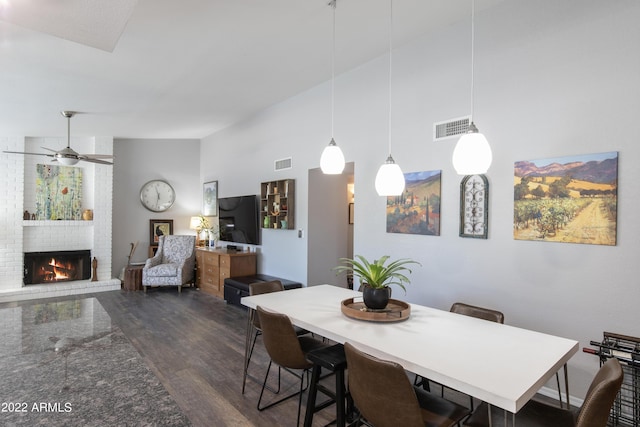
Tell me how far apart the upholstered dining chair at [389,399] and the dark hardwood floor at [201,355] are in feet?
0.89

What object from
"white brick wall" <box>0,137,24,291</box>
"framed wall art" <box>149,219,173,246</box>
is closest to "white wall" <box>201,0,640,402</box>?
"framed wall art" <box>149,219,173,246</box>

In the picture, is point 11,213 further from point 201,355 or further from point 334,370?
point 334,370

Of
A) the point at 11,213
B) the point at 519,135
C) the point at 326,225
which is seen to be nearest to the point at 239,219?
the point at 326,225

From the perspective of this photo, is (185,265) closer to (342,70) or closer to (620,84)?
(342,70)

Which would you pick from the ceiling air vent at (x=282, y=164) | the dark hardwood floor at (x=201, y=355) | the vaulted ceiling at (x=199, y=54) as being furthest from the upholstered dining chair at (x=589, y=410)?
the ceiling air vent at (x=282, y=164)

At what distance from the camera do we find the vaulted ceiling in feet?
9.52

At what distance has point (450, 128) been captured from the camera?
11.2 ft

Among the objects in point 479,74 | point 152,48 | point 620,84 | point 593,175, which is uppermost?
point 152,48

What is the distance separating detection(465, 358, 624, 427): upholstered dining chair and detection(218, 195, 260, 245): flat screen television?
15.7ft

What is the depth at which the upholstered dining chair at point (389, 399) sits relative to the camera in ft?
5.00

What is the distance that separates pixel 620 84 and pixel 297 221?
12.7 ft

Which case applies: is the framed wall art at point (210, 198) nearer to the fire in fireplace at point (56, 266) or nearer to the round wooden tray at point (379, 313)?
the fire in fireplace at point (56, 266)

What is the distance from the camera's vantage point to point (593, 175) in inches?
102

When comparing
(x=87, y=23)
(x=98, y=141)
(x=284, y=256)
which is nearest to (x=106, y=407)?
(x=87, y=23)
